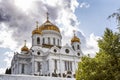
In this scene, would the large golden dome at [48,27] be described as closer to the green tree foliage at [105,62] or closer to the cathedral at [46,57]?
the cathedral at [46,57]

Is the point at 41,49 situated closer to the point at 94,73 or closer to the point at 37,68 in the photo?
the point at 37,68

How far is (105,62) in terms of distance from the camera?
21.5 metres

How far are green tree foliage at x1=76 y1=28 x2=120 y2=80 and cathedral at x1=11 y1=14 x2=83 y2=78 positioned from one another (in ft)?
102

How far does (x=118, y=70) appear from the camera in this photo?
828 inches

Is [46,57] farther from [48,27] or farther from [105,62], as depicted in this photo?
[105,62]

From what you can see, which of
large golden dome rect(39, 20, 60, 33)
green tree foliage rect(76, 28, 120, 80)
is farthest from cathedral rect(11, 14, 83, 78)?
green tree foliage rect(76, 28, 120, 80)

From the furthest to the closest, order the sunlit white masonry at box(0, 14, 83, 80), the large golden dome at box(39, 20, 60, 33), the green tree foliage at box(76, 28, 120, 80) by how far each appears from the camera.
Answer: the large golden dome at box(39, 20, 60, 33), the sunlit white masonry at box(0, 14, 83, 80), the green tree foliage at box(76, 28, 120, 80)

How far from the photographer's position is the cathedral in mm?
55812

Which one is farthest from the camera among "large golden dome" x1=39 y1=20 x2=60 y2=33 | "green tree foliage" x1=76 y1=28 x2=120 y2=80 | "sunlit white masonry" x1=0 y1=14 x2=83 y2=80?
"large golden dome" x1=39 y1=20 x2=60 y2=33

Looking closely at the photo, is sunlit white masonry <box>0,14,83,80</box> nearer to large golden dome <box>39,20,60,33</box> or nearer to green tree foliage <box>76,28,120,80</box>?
large golden dome <box>39,20,60,33</box>

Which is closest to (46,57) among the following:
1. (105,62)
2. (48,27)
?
(48,27)

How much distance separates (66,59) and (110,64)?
36.4 metres

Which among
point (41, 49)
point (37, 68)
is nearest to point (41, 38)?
point (41, 49)

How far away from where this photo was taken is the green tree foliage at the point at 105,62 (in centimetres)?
2100
